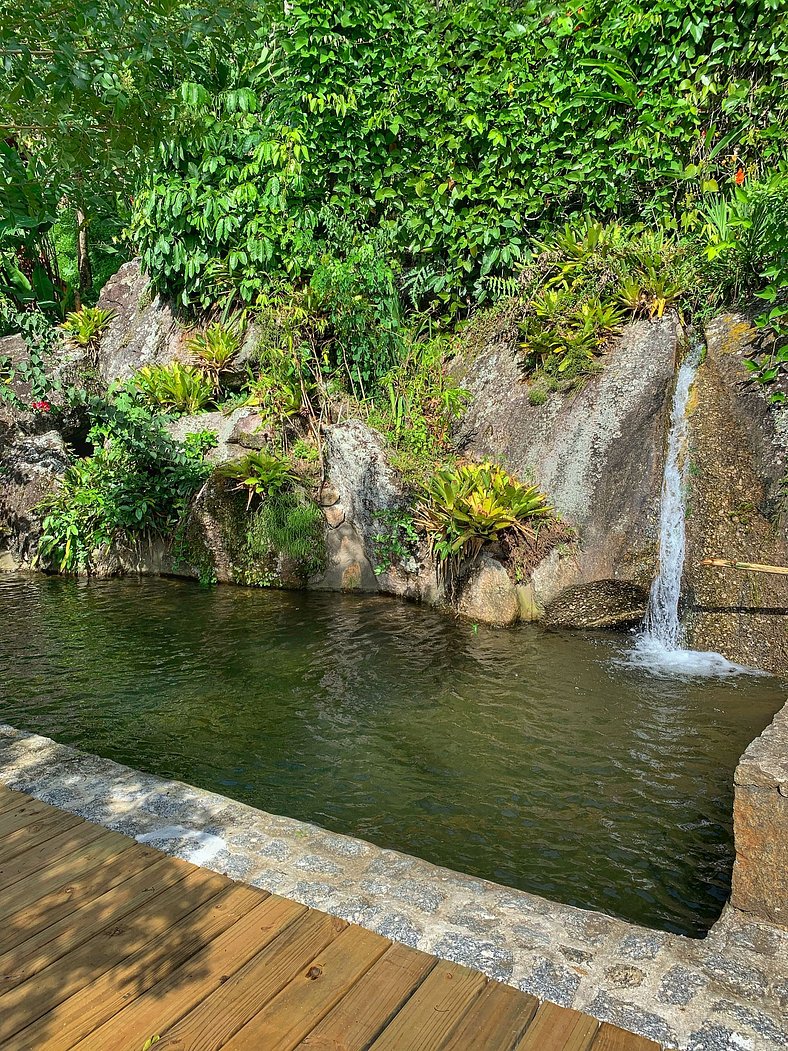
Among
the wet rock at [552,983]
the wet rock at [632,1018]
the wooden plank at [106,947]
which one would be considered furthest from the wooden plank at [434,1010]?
the wooden plank at [106,947]

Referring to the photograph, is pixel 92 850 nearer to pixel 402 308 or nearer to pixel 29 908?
pixel 29 908

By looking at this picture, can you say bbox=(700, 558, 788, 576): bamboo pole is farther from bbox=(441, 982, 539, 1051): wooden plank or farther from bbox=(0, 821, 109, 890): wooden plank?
bbox=(0, 821, 109, 890): wooden plank

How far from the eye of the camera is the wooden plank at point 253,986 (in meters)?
2.17

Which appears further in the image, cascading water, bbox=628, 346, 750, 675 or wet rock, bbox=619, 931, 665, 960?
cascading water, bbox=628, 346, 750, 675

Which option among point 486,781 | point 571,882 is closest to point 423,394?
point 486,781

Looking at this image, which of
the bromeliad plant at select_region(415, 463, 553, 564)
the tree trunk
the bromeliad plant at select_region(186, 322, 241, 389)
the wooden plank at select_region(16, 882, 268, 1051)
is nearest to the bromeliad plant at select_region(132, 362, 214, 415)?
the bromeliad plant at select_region(186, 322, 241, 389)

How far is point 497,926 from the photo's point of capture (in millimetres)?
2613

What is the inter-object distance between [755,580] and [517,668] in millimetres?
2226

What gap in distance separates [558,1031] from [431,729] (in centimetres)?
304

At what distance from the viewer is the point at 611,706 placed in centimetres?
550

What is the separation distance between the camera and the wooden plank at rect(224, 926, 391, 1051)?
85.3 inches

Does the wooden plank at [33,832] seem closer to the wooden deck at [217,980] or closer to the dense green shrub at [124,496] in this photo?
the wooden deck at [217,980]

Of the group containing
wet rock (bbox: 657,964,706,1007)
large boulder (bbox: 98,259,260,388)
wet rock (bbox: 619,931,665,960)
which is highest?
large boulder (bbox: 98,259,260,388)

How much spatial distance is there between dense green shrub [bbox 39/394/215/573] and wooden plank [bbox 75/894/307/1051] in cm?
722
